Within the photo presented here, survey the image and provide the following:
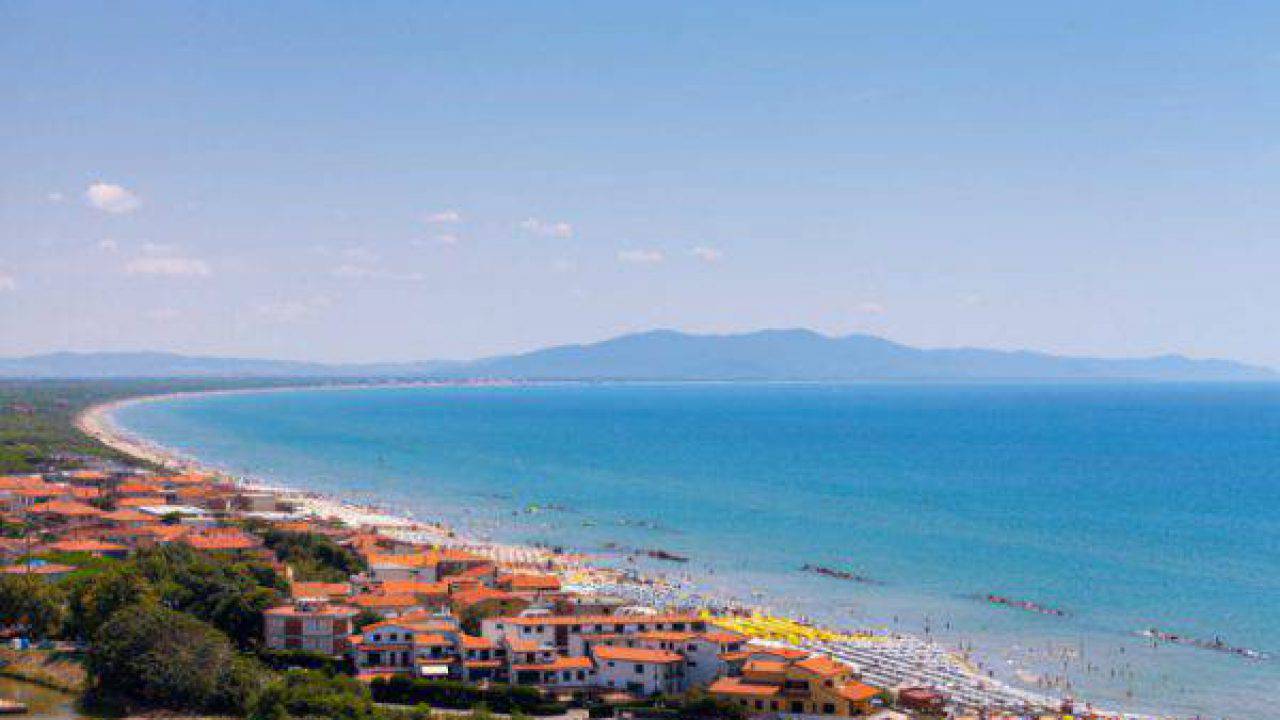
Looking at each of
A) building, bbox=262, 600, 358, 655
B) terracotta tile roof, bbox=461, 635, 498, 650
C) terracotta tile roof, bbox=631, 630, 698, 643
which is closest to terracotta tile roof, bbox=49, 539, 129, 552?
building, bbox=262, 600, 358, 655

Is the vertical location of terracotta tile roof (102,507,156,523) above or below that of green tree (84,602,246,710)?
above

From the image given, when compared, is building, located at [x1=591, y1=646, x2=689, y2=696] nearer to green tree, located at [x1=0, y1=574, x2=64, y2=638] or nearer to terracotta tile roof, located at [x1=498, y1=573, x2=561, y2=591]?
terracotta tile roof, located at [x1=498, y1=573, x2=561, y2=591]

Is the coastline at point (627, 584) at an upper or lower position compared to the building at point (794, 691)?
lower

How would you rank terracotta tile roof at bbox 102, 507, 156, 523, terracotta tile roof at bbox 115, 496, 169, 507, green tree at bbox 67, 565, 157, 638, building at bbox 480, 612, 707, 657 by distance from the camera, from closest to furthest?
building at bbox 480, 612, 707, 657 → green tree at bbox 67, 565, 157, 638 → terracotta tile roof at bbox 102, 507, 156, 523 → terracotta tile roof at bbox 115, 496, 169, 507

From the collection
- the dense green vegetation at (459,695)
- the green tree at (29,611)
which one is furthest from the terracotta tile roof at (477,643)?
the green tree at (29,611)

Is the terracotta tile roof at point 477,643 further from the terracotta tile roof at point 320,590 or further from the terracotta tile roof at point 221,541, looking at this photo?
the terracotta tile roof at point 221,541

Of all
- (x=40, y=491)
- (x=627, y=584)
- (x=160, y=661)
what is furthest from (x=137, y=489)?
(x=160, y=661)

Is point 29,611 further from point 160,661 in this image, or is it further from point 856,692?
point 856,692
